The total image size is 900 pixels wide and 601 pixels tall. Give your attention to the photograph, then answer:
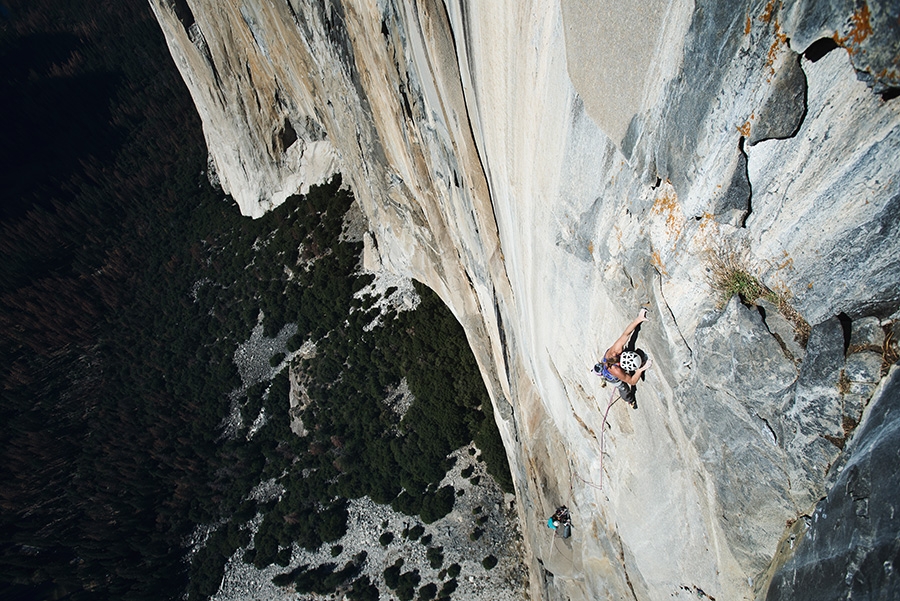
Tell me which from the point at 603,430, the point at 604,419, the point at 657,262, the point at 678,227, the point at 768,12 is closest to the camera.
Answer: the point at 768,12

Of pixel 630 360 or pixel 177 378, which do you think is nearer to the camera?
pixel 630 360

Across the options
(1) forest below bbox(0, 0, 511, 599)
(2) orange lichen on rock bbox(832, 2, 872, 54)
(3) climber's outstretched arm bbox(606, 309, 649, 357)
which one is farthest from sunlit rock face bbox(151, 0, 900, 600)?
(1) forest below bbox(0, 0, 511, 599)

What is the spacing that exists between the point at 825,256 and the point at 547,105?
273 cm

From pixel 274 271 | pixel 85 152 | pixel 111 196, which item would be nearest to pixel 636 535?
pixel 274 271

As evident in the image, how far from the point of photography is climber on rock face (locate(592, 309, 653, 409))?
4.26 metres

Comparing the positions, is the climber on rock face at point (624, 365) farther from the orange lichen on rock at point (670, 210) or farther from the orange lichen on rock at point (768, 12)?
the orange lichen on rock at point (768, 12)

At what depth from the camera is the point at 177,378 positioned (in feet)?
87.0

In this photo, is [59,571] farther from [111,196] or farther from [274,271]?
[111,196]

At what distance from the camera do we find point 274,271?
84.7 feet

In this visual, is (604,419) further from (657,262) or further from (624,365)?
(657,262)

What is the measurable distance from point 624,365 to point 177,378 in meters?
28.0

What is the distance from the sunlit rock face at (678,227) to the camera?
7.78ft

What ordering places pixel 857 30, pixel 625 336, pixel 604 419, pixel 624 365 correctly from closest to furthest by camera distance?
pixel 857 30 < pixel 625 336 < pixel 624 365 < pixel 604 419

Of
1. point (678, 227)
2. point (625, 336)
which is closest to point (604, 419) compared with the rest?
point (625, 336)
